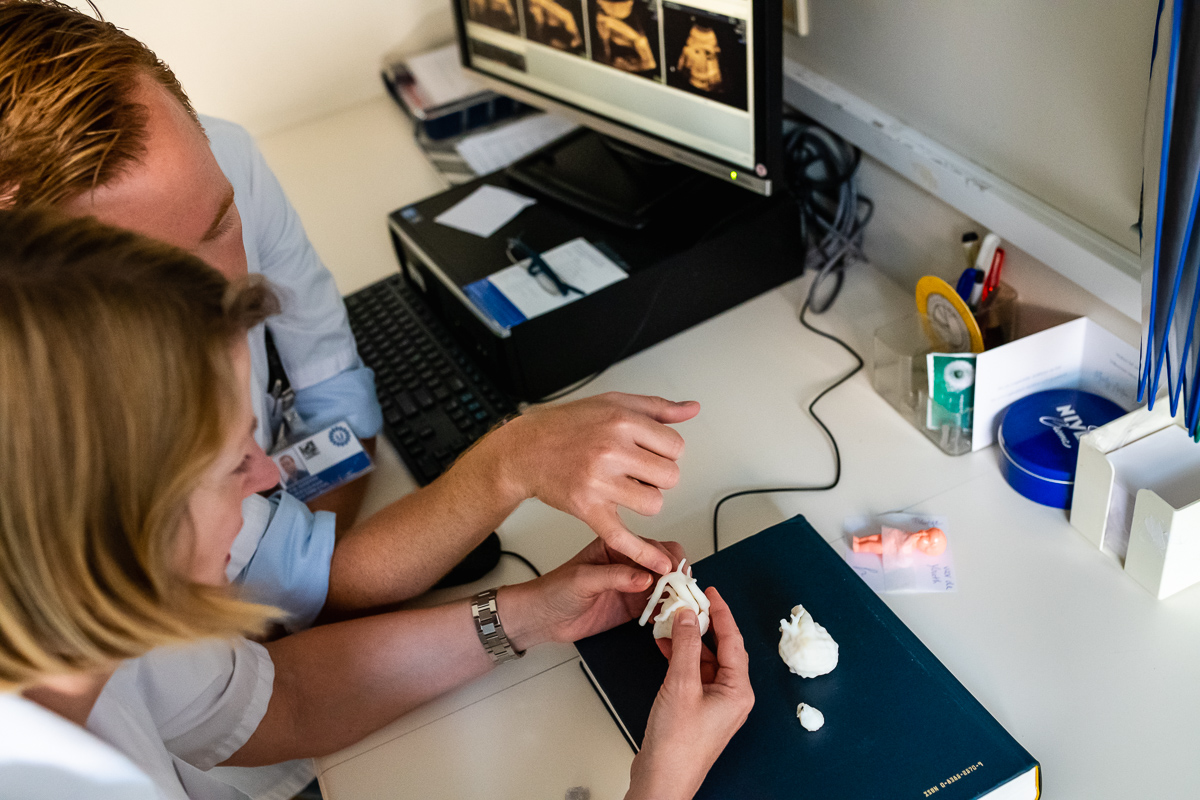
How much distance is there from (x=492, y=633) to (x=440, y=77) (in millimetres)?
1261

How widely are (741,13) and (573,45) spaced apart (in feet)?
1.09

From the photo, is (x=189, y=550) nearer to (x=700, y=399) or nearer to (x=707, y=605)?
(x=707, y=605)

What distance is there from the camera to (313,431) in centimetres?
114

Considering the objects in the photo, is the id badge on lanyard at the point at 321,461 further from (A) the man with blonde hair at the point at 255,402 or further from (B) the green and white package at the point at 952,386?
(B) the green and white package at the point at 952,386

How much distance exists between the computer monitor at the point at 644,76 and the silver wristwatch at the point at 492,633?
0.57 metres

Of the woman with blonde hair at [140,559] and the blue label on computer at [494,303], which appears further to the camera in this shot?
the blue label on computer at [494,303]

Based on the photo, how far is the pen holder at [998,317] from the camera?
3.37 feet

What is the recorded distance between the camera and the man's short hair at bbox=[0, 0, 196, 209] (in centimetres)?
74

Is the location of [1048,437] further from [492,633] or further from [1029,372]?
Answer: [492,633]

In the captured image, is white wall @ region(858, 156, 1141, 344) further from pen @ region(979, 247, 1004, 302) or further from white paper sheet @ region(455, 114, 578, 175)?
white paper sheet @ region(455, 114, 578, 175)

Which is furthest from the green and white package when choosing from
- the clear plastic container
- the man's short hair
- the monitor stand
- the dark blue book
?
the man's short hair

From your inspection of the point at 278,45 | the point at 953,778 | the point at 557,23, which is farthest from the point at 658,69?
the point at 278,45

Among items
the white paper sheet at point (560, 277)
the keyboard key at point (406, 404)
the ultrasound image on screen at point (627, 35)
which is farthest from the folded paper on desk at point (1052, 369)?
the keyboard key at point (406, 404)

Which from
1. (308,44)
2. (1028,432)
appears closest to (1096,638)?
(1028,432)
